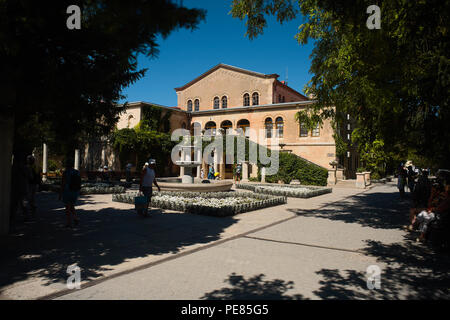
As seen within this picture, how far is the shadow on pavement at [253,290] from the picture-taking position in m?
3.75

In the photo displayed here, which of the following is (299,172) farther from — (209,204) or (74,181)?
(74,181)

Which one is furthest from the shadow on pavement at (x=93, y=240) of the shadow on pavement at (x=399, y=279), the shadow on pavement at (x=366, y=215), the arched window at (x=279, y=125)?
the arched window at (x=279, y=125)

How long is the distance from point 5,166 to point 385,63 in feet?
27.0

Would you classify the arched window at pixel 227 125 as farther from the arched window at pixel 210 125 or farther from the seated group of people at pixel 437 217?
the seated group of people at pixel 437 217

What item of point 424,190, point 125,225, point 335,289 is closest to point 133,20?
point 335,289

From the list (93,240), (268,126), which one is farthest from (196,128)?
(93,240)

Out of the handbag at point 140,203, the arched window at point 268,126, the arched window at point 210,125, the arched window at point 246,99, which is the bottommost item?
the handbag at point 140,203

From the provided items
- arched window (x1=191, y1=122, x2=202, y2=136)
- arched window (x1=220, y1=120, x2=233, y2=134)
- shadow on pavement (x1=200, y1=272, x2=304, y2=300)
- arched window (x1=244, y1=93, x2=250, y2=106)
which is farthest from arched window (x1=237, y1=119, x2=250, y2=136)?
shadow on pavement (x1=200, y1=272, x2=304, y2=300)

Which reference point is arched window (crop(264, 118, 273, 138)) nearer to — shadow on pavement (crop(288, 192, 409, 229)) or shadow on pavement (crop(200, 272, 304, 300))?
shadow on pavement (crop(288, 192, 409, 229))

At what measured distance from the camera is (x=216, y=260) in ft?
17.1

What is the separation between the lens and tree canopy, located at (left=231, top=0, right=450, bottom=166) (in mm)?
4602

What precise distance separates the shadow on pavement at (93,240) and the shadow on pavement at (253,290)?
1.89 meters

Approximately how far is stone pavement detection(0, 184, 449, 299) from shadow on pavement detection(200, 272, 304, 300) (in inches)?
0.5

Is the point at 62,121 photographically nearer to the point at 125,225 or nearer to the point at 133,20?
the point at 125,225
